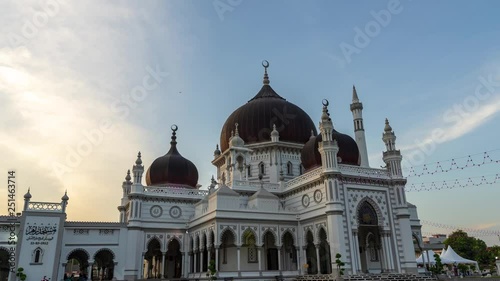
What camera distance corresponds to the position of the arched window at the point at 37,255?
962 inches

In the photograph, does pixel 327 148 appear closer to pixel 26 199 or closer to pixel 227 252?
pixel 227 252

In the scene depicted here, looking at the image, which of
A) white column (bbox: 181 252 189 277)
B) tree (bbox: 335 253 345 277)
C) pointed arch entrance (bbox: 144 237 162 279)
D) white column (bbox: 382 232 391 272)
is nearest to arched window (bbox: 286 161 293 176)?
white column (bbox: 382 232 391 272)

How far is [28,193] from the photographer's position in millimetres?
25328

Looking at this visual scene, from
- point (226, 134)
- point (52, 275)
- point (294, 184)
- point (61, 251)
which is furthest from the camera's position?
point (226, 134)

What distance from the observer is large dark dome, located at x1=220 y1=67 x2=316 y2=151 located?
121 feet

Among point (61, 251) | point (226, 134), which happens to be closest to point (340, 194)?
point (226, 134)

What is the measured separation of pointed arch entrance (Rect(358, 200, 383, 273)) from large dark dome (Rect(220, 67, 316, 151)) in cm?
1125

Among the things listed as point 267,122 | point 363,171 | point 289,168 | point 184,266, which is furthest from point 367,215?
point 184,266

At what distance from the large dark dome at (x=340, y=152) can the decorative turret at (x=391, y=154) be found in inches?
93.0

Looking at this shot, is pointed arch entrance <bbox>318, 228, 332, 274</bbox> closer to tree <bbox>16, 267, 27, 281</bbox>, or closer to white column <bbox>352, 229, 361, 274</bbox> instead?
white column <bbox>352, 229, 361, 274</bbox>

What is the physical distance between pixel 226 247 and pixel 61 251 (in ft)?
36.0

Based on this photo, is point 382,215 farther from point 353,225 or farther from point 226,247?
point 226,247

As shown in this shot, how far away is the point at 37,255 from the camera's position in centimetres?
2467

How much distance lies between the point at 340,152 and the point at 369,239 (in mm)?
6572
